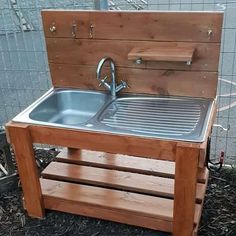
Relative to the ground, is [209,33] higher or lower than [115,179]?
higher

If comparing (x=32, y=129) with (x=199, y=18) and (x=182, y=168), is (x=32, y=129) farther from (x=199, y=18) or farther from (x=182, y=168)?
(x=199, y=18)

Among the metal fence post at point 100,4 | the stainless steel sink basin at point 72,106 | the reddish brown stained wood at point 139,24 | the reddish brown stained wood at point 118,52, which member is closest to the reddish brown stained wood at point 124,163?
the stainless steel sink basin at point 72,106

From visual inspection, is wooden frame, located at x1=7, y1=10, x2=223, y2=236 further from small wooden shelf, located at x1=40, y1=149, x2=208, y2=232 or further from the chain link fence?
the chain link fence

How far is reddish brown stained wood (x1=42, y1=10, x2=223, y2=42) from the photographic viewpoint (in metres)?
1.67

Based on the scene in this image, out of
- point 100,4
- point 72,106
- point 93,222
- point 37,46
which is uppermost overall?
point 100,4

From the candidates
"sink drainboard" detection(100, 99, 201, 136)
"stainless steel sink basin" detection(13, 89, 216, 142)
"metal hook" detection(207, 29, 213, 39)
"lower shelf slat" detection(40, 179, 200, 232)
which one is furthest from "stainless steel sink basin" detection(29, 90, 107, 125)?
"metal hook" detection(207, 29, 213, 39)

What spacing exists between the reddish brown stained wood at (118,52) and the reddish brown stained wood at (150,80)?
3 cm

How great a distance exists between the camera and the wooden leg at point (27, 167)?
67.4 inches

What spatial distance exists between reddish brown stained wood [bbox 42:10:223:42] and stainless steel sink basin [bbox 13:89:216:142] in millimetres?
322

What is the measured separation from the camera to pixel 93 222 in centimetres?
197

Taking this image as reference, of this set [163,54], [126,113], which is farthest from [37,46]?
[163,54]

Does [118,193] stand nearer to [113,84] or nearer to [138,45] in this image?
[113,84]

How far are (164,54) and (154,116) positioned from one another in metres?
0.30

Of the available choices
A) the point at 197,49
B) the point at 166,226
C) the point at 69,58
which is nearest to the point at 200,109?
the point at 197,49
